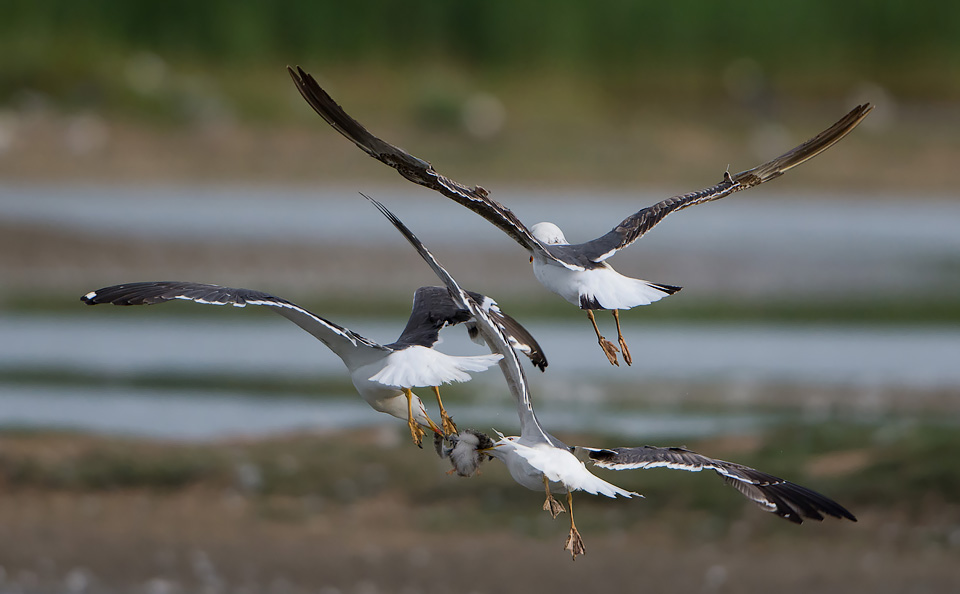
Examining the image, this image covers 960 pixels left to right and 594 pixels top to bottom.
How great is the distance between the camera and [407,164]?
7.47m

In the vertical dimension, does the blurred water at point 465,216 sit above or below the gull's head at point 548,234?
above

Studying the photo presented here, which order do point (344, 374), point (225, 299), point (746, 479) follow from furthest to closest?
point (344, 374) → point (225, 299) → point (746, 479)

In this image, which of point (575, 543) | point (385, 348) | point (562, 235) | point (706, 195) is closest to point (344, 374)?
point (706, 195)

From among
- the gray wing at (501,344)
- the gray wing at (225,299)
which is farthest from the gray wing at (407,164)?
the gray wing at (225,299)

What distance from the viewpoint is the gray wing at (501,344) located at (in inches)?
282

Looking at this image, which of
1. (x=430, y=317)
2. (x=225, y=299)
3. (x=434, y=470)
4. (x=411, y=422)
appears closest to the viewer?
(x=225, y=299)

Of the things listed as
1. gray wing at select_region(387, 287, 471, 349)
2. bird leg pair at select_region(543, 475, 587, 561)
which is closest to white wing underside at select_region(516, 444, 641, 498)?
bird leg pair at select_region(543, 475, 587, 561)

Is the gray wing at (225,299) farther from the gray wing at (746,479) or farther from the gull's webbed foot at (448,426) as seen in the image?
the gray wing at (746,479)

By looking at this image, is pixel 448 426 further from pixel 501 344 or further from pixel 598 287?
pixel 598 287

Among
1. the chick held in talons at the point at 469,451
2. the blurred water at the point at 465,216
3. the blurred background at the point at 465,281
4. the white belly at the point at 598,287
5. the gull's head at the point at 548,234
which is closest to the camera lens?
the chick held in talons at the point at 469,451

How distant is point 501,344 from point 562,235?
117 cm

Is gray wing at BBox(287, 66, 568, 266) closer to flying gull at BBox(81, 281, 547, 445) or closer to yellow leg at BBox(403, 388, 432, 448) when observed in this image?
flying gull at BBox(81, 281, 547, 445)

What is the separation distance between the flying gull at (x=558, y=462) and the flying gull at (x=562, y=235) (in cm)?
31

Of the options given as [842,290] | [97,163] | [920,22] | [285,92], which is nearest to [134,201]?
[97,163]
